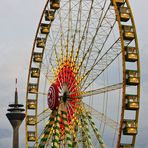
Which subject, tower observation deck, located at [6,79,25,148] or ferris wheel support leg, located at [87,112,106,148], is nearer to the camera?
ferris wheel support leg, located at [87,112,106,148]

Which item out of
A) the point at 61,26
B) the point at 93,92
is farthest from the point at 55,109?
the point at 61,26

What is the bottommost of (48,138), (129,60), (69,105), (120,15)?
(48,138)

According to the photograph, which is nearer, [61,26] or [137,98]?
[137,98]

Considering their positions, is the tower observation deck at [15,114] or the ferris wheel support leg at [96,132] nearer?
the ferris wheel support leg at [96,132]

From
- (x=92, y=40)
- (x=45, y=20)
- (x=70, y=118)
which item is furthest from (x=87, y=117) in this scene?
(x=45, y=20)

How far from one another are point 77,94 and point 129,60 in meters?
7.72

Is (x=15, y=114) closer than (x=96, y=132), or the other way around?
(x=96, y=132)

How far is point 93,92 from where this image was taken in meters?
37.9

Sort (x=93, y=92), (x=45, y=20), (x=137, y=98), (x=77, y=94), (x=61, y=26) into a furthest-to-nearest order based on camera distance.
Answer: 1. (x=45, y=20)
2. (x=61, y=26)
3. (x=77, y=94)
4. (x=93, y=92)
5. (x=137, y=98)

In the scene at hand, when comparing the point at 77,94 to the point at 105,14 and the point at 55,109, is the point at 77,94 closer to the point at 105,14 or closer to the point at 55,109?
the point at 55,109

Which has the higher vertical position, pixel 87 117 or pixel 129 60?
pixel 129 60

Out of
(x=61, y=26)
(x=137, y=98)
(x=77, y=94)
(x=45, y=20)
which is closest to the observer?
(x=137, y=98)

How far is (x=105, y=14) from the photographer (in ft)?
129

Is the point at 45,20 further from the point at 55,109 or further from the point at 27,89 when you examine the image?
the point at 55,109
